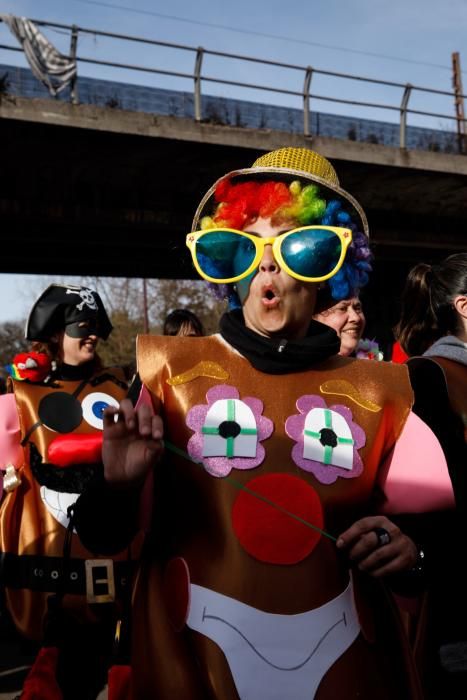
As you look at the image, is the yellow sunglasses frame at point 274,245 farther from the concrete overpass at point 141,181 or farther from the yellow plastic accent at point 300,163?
the concrete overpass at point 141,181

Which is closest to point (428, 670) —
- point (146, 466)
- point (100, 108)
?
point (146, 466)

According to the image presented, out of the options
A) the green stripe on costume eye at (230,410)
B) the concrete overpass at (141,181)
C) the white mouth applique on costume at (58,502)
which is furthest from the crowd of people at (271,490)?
the concrete overpass at (141,181)

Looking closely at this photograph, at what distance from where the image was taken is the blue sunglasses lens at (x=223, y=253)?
197cm

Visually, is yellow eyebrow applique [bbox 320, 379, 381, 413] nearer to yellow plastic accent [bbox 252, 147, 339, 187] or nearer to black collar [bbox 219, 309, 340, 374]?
black collar [bbox 219, 309, 340, 374]

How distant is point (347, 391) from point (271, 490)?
13.8 inches

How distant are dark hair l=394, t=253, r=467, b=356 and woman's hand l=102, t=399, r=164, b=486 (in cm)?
192

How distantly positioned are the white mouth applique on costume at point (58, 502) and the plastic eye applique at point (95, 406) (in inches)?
16.4

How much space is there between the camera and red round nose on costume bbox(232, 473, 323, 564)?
5.53ft

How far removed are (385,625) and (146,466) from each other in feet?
2.38

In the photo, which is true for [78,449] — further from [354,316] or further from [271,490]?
[354,316]

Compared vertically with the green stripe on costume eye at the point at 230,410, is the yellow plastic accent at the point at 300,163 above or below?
above

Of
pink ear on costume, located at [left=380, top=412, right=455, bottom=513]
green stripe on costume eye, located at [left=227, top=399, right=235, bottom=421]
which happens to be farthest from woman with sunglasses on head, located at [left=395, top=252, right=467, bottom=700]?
green stripe on costume eye, located at [left=227, top=399, right=235, bottom=421]

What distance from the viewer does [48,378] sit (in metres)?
4.38

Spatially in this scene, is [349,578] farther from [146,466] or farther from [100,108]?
[100,108]
